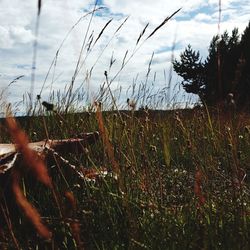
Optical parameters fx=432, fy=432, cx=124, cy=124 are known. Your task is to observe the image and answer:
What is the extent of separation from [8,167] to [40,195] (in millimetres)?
458

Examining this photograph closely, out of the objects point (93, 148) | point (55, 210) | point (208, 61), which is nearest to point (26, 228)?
point (55, 210)

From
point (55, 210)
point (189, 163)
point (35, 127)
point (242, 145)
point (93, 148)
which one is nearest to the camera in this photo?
point (55, 210)

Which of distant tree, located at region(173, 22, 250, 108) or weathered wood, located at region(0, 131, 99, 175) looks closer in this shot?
weathered wood, located at region(0, 131, 99, 175)

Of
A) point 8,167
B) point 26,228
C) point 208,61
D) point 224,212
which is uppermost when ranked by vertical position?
point 208,61

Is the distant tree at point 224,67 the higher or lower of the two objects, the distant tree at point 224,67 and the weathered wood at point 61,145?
the higher

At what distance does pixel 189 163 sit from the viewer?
3795 mm

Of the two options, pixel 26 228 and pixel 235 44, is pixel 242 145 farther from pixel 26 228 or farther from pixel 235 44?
pixel 235 44

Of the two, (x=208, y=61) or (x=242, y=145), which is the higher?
(x=208, y=61)

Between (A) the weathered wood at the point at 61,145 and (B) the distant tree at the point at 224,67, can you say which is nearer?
(A) the weathered wood at the point at 61,145

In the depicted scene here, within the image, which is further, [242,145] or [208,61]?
[208,61]

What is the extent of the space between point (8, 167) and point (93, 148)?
206 centimetres

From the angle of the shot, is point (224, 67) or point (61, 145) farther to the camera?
point (224, 67)

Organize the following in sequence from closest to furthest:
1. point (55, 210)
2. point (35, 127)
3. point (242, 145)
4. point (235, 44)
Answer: point (55, 210) → point (242, 145) → point (35, 127) → point (235, 44)

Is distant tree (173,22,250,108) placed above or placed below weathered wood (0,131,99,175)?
above
